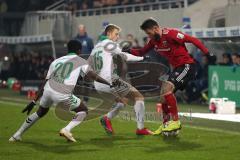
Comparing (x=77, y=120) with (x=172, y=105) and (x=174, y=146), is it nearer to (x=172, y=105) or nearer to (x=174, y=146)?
(x=174, y=146)

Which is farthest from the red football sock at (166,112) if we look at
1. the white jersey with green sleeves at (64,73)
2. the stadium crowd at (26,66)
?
the stadium crowd at (26,66)

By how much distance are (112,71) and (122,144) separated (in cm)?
198

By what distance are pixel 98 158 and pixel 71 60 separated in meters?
2.24

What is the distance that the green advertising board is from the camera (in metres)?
20.4

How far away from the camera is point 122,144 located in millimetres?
12258

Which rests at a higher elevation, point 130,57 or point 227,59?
point 130,57

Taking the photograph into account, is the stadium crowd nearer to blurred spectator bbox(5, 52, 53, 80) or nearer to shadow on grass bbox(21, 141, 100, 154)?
blurred spectator bbox(5, 52, 53, 80)

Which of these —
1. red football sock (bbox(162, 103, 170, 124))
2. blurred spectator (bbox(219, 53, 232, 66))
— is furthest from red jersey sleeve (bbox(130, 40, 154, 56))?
blurred spectator (bbox(219, 53, 232, 66))

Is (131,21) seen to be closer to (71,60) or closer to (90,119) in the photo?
(90,119)

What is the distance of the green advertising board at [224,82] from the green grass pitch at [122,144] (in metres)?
4.36

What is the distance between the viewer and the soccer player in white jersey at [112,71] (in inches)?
531

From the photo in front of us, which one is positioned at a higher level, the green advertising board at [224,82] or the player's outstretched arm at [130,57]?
the player's outstretched arm at [130,57]

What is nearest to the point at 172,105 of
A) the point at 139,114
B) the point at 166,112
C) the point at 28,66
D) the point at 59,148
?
the point at 166,112

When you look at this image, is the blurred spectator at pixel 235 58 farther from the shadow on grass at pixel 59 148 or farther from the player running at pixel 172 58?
the shadow on grass at pixel 59 148
